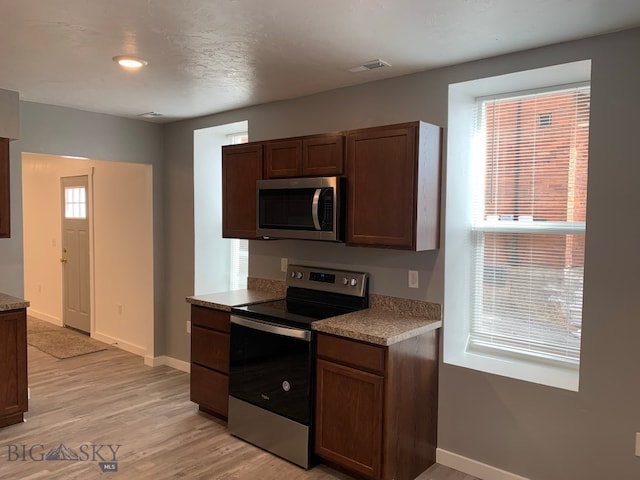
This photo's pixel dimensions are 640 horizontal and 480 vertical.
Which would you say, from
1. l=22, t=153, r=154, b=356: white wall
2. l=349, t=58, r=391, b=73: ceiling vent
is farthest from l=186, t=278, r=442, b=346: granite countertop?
l=22, t=153, r=154, b=356: white wall

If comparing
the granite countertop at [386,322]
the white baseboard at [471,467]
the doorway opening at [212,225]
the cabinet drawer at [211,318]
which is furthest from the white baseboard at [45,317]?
the white baseboard at [471,467]

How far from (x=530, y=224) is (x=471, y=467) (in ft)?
4.94

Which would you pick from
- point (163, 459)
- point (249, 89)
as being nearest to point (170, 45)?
point (249, 89)

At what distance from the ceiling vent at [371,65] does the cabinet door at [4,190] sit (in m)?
2.65

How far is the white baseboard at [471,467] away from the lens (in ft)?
9.01

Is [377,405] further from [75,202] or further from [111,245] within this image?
[75,202]

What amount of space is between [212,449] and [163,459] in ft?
1.03

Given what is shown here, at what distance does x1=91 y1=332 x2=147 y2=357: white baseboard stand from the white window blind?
3589mm

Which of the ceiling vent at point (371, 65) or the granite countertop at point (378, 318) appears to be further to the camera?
the ceiling vent at point (371, 65)

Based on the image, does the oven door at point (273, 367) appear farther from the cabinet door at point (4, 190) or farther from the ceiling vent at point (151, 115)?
the ceiling vent at point (151, 115)

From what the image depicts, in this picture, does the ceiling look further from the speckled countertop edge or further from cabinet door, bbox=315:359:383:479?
cabinet door, bbox=315:359:383:479

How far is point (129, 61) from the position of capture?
2801mm

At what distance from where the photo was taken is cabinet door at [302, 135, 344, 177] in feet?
10.0

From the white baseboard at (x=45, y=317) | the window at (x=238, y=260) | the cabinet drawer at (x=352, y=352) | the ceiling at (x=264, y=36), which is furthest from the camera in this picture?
the white baseboard at (x=45, y=317)
